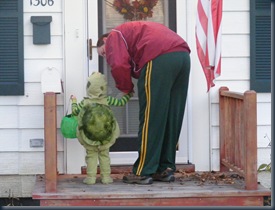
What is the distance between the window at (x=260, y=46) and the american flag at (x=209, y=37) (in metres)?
0.52

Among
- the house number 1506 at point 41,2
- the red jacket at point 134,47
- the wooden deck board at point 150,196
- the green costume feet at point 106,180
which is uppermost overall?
the house number 1506 at point 41,2

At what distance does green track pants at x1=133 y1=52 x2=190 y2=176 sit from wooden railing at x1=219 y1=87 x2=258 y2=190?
0.48 m

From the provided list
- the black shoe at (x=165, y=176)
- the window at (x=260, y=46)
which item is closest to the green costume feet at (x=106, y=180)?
the black shoe at (x=165, y=176)

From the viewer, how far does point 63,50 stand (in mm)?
6777

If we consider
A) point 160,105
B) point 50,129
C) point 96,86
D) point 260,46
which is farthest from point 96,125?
point 260,46

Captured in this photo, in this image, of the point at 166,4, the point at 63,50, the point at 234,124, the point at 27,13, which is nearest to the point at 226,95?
the point at 234,124

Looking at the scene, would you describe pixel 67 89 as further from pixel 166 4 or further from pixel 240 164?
pixel 240 164

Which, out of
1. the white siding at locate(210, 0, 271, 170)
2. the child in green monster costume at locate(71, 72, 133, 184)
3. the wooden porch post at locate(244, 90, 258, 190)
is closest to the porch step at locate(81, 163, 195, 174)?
the white siding at locate(210, 0, 271, 170)

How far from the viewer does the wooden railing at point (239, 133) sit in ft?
19.4

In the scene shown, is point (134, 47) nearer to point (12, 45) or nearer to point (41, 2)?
point (41, 2)

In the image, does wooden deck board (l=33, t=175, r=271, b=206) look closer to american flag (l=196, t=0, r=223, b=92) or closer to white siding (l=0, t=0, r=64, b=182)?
white siding (l=0, t=0, r=64, b=182)

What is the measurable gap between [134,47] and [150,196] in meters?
1.22

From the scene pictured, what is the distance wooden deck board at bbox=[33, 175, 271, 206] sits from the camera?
5867 mm

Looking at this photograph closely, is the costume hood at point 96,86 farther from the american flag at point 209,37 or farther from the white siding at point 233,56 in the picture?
the white siding at point 233,56
